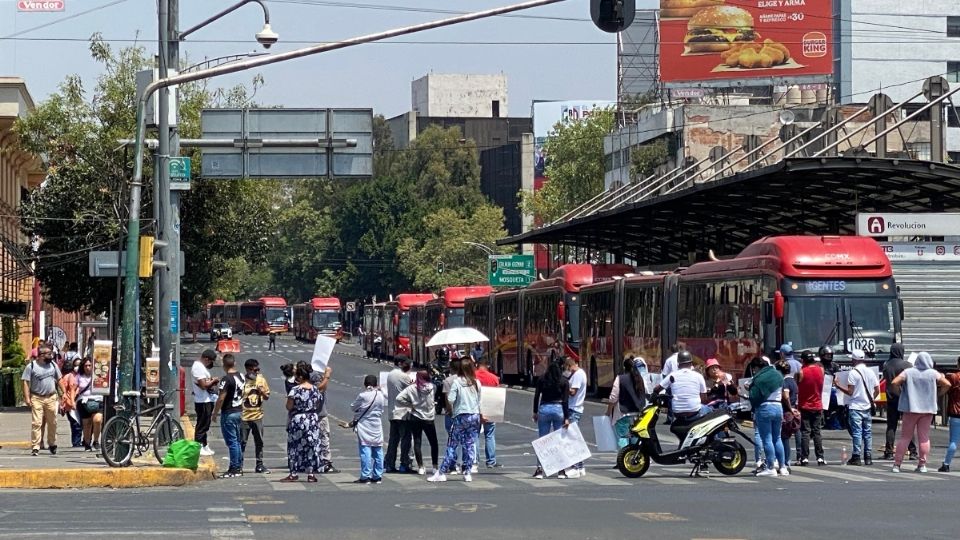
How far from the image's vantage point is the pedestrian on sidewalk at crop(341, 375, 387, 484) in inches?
866

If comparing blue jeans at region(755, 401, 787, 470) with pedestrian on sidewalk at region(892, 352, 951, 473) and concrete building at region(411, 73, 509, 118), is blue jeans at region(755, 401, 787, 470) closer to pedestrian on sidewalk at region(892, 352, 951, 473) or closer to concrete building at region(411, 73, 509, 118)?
pedestrian on sidewalk at region(892, 352, 951, 473)

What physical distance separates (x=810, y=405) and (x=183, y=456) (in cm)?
922

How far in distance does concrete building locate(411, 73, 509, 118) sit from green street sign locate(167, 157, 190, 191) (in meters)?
136

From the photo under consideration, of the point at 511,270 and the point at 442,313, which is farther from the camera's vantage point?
the point at 511,270

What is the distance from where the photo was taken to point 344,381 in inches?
2452

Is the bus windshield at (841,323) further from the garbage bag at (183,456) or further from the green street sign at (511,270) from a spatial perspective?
the green street sign at (511,270)

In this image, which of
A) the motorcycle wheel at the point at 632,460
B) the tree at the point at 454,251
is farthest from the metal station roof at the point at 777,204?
the tree at the point at 454,251

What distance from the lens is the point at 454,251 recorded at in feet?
373

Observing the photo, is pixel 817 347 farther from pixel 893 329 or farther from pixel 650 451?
pixel 650 451

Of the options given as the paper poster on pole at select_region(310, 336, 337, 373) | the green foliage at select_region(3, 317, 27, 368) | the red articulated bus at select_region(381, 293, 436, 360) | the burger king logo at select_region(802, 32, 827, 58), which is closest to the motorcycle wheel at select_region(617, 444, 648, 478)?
the paper poster on pole at select_region(310, 336, 337, 373)

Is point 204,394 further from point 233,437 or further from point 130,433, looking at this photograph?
point 130,433

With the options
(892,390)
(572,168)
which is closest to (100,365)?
(892,390)

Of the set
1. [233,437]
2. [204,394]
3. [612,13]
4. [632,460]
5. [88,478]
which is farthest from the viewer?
[204,394]

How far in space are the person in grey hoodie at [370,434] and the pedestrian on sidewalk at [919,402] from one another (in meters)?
7.37
